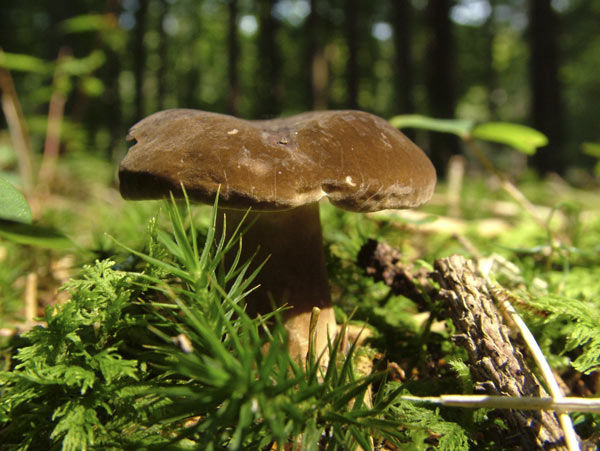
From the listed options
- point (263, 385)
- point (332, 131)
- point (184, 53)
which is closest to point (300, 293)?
point (332, 131)

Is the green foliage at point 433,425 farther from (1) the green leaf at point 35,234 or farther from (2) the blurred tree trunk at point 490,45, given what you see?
(2) the blurred tree trunk at point 490,45

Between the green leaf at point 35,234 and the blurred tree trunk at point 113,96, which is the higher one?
the green leaf at point 35,234

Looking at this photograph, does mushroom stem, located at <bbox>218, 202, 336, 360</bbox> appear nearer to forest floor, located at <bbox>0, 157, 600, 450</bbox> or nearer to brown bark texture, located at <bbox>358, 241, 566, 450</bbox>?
forest floor, located at <bbox>0, 157, 600, 450</bbox>

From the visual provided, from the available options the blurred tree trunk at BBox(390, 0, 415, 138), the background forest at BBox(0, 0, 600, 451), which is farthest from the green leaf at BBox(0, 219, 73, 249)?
the blurred tree trunk at BBox(390, 0, 415, 138)

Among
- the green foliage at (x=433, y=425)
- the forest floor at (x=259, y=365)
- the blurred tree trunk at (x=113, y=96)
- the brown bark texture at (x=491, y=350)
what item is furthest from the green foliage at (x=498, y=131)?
the blurred tree trunk at (x=113, y=96)

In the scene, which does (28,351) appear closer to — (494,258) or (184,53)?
(494,258)

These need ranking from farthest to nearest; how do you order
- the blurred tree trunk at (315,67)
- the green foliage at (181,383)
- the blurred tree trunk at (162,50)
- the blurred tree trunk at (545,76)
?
the blurred tree trunk at (162,50) < the blurred tree trunk at (315,67) < the blurred tree trunk at (545,76) < the green foliage at (181,383)

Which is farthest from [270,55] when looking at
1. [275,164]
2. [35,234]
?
[35,234]
